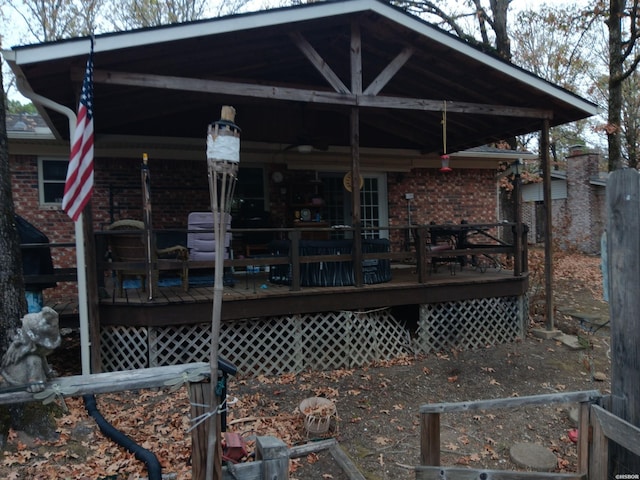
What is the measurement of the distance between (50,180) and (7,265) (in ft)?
15.5

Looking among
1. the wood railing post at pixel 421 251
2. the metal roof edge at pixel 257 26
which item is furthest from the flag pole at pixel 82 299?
the wood railing post at pixel 421 251

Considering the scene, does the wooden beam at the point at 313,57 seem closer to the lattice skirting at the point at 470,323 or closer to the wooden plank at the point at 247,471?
the lattice skirting at the point at 470,323

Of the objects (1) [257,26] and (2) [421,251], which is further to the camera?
(2) [421,251]

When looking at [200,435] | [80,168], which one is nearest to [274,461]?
[200,435]

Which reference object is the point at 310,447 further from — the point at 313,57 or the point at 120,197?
the point at 120,197

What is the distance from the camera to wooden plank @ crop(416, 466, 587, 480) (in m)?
2.78

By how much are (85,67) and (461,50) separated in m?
4.54

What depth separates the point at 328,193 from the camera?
388 inches

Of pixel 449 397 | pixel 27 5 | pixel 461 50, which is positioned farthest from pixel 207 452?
pixel 27 5

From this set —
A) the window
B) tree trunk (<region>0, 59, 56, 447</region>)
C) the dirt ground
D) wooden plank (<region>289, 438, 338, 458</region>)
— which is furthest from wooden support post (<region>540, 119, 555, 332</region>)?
the window

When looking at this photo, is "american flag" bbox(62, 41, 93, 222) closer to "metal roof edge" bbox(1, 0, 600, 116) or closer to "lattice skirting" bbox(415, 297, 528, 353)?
"metal roof edge" bbox(1, 0, 600, 116)

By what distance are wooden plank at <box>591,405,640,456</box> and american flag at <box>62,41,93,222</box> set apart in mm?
4234

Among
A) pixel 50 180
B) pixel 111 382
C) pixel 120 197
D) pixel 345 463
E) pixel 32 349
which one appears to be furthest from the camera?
pixel 120 197

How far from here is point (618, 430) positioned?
2.48 m
